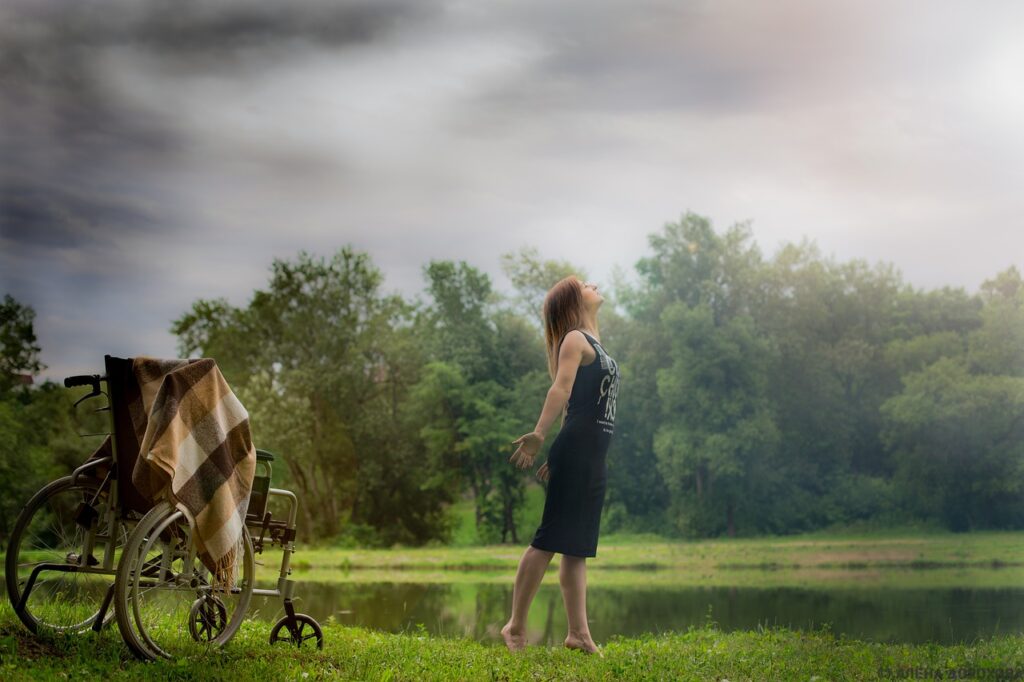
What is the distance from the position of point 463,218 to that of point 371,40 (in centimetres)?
694

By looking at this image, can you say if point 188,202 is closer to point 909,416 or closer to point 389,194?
point 389,194

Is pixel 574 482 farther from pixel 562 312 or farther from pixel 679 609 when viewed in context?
pixel 679 609

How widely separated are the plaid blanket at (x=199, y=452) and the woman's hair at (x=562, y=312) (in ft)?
4.48

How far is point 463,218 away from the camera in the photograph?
64.2 feet

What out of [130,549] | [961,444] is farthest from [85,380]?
[961,444]

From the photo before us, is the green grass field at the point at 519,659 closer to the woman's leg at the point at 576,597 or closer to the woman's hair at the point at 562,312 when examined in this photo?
the woman's leg at the point at 576,597

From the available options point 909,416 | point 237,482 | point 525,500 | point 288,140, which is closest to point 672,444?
point 525,500

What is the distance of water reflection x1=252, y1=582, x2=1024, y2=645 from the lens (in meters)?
7.92

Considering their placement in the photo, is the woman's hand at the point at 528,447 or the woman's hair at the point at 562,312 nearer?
the woman's hand at the point at 528,447

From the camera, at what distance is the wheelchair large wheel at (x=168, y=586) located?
138 inches

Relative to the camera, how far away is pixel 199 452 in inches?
149

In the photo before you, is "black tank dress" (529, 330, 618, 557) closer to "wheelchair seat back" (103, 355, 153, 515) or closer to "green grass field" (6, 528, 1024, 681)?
"green grass field" (6, 528, 1024, 681)

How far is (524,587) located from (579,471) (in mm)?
531

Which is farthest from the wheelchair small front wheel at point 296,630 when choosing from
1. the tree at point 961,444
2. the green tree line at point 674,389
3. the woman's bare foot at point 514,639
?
the tree at point 961,444
